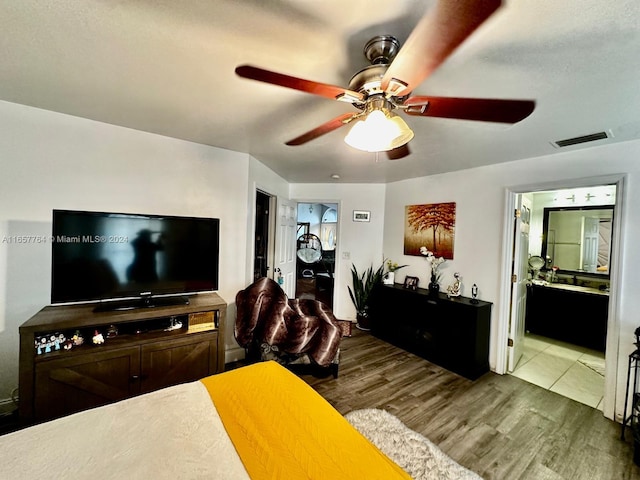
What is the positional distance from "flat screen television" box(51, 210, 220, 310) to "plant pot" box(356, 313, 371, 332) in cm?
235

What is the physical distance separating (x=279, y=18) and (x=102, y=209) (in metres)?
2.15

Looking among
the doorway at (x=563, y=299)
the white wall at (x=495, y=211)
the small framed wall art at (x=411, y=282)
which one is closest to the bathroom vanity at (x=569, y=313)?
the doorway at (x=563, y=299)

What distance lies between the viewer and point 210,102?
1.73 meters

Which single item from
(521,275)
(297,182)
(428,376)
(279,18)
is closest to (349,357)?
(428,376)

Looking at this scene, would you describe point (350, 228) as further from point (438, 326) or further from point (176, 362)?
point (176, 362)

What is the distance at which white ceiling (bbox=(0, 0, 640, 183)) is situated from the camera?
3.27ft

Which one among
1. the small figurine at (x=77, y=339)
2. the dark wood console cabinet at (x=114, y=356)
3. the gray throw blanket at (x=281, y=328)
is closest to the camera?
the dark wood console cabinet at (x=114, y=356)

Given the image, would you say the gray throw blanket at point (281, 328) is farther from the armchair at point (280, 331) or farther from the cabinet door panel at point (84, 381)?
the cabinet door panel at point (84, 381)

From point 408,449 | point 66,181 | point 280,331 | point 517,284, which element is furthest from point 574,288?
point 66,181

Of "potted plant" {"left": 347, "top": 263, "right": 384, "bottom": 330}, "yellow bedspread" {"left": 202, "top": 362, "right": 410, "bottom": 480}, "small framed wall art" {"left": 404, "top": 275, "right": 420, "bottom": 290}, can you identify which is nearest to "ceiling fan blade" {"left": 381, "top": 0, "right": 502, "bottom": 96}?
"yellow bedspread" {"left": 202, "top": 362, "right": 410, "bottom": 480}

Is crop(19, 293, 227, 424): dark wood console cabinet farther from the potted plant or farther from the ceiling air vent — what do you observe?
the ceiling air vent

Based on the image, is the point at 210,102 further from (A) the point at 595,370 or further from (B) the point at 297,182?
(A) the point at 595,370

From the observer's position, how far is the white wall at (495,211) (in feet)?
6.71

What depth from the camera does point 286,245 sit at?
3.79 m
